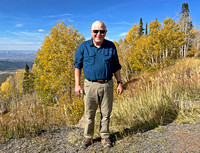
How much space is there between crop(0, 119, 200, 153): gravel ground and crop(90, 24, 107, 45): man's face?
1763 millimetres

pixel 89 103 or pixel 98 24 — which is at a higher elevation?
pixel 98 24

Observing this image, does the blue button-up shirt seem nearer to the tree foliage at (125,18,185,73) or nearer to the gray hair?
the gray hair

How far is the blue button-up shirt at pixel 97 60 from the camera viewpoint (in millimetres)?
2332

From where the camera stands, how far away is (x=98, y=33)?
2.27 meters

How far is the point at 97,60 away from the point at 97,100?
2.25 feet

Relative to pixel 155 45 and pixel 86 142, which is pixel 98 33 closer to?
pixel 86 142

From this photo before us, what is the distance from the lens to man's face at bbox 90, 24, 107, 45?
224cm

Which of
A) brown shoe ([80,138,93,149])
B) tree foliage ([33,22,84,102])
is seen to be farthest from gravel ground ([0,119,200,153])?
tree foliage ([33,22,84,102])

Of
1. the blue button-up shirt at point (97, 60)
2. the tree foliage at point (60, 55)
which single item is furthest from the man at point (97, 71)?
the tree foliage at point (60, 55)

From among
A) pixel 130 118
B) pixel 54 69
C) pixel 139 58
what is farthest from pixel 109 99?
pixel 139 58

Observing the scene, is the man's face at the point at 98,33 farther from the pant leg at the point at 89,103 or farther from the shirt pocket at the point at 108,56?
the pant leg at the point at 89,103

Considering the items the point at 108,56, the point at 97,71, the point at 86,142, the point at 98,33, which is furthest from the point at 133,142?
the point at 98,33

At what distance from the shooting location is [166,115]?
347 centimetres

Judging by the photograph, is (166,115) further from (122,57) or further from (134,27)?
(134,27)
